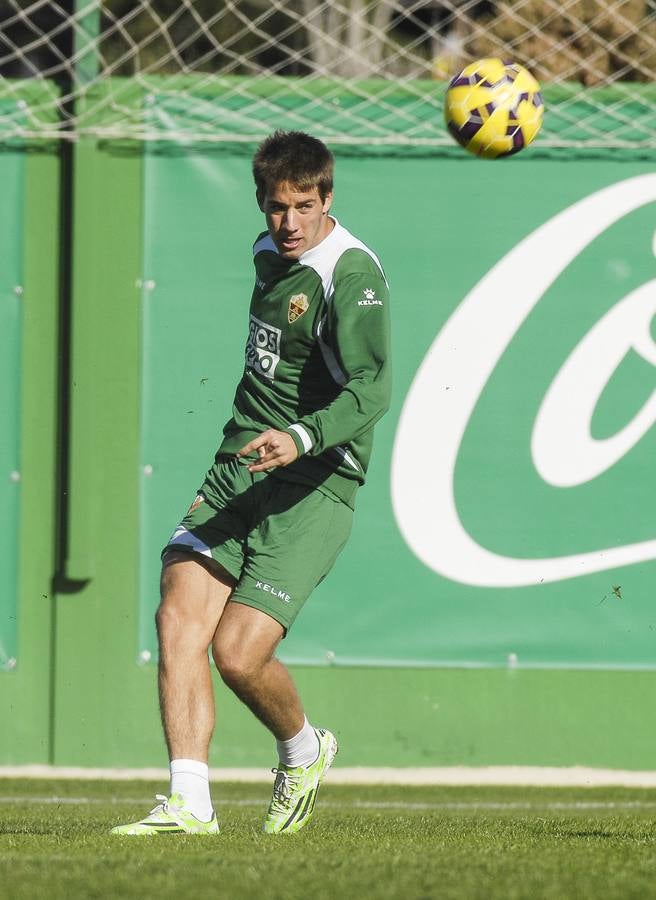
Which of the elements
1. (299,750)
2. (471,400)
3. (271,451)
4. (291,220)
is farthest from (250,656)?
(471,400)

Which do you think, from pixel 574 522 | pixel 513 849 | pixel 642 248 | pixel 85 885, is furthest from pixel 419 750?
pixel 85 885

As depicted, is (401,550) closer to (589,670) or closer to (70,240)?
(589,670)

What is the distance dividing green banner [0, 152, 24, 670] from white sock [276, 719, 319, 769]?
318 centimetres

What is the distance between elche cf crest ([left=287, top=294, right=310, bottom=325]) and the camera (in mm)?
5266

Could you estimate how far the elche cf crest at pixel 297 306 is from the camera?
5.27m

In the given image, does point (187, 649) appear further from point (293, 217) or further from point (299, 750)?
point (293, 217)

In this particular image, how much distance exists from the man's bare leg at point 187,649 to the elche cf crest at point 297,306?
903mm

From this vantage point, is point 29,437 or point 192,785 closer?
point 192,785

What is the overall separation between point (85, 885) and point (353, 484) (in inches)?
83.3

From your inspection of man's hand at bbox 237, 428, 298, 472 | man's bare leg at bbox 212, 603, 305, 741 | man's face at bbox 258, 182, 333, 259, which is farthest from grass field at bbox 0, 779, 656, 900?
man's face at bbox 258, 182, 333, 259

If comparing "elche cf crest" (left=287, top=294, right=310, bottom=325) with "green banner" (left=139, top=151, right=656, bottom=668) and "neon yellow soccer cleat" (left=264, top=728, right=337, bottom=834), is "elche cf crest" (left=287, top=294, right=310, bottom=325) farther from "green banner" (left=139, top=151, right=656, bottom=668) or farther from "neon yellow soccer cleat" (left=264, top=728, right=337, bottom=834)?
"green banner" (left=139, top=151, right=656, bottom=668)

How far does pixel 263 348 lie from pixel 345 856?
1.87 metres

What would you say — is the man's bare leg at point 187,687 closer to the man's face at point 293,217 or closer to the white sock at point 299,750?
the white sock at point 299,750

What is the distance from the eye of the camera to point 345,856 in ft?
14.1
